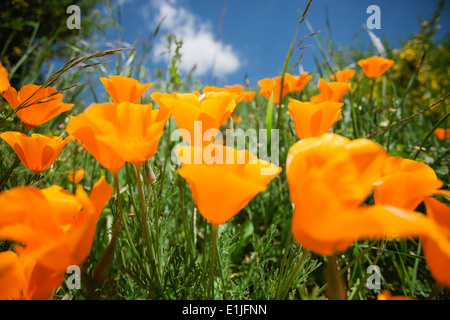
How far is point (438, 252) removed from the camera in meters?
0.32

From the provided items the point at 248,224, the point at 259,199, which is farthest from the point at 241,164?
the point at 259,199

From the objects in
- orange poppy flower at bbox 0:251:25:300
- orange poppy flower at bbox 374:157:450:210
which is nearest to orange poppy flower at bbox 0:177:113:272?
orange poppy flower at bbox 0:251:25:300

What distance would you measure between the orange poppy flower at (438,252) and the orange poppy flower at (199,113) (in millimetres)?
368

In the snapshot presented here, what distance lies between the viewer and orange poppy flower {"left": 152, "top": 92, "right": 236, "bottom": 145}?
505mm

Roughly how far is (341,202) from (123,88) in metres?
0.54

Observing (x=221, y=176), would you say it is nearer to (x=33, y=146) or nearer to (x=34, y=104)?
(x=33, y=146)

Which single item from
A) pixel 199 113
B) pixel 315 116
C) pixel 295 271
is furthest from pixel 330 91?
pixel 295 271

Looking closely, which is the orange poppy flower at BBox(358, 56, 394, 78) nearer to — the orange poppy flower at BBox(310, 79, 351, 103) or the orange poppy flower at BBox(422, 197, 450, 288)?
the orange poppy flower at BBox(310, 79, 351, 103)

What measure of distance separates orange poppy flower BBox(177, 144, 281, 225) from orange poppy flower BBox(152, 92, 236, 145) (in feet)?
0.35

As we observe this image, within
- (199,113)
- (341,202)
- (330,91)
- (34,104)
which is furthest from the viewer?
(330,91)

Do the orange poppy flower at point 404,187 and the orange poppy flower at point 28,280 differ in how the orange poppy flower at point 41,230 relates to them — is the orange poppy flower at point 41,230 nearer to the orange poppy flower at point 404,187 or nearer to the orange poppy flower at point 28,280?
the orange poppy flower at point 28,280
